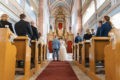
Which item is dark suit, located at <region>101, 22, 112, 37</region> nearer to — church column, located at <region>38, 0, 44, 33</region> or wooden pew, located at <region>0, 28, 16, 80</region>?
wooden pew, located at <region>0, 28, 16, 80</region>

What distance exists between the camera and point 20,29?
5531 millimetres

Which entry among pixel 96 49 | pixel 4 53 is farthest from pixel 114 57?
pixel 96 49

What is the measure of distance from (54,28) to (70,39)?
1170cm

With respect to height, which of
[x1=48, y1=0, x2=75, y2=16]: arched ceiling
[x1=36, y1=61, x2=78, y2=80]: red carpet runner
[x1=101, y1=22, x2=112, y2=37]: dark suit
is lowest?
[x1=36, y1=61, x2=78, y2=80]: red carpet runner

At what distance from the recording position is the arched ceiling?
100 ft

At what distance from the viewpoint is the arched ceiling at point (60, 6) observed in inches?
1203

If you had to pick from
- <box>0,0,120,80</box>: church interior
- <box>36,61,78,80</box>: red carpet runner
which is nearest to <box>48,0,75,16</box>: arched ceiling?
<box>0,0,120,80</box>: church interior

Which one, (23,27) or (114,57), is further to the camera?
(23,27)

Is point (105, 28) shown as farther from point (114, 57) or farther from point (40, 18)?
point (40, 18)

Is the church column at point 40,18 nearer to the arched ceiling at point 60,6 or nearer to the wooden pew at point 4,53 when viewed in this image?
the arched ceiling at point 60,6

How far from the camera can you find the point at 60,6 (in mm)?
33000

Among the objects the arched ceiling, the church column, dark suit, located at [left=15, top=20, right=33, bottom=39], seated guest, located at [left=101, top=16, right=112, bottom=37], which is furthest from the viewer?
the arched ceiling

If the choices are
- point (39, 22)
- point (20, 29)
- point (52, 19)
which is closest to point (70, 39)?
point (39, 22)

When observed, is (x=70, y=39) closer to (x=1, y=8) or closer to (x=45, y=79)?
(x=1, y=8)
